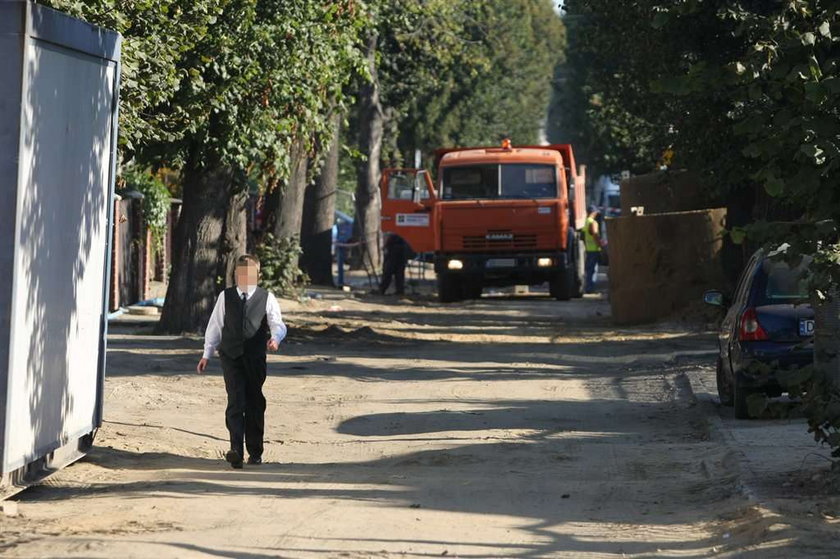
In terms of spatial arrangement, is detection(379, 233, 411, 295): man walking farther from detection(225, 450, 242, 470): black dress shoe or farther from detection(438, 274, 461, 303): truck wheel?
detection(225, 450, 242, 470): black dress shoe

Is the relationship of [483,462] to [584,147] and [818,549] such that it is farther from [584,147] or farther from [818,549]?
[584,147]

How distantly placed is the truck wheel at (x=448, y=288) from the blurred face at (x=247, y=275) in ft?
69.2

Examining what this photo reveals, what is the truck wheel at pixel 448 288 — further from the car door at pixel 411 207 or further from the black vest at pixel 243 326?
the black vest at pixel 243 326

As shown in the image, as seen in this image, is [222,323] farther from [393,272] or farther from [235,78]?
[393,272]

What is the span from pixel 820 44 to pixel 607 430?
16.2ft

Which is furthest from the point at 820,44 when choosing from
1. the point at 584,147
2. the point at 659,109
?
the point at 584,147

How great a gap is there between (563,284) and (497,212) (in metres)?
2.79

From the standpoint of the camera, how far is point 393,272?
35.6 m

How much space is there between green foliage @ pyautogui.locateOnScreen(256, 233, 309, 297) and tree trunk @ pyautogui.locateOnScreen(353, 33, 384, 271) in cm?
1309

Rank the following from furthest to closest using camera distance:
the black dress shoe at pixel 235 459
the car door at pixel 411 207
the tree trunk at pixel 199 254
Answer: the car door at pixel 411 207, the tree trunk at pixel 199 254, the black dress shoe at pixel 235 459

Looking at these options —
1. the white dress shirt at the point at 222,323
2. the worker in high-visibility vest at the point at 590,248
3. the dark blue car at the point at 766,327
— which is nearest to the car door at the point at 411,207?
the worker in high-visibility vest at the point at 590,248

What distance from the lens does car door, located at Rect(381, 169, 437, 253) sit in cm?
3203

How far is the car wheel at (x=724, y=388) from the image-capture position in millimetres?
14453

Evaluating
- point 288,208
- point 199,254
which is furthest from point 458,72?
point 199,254
